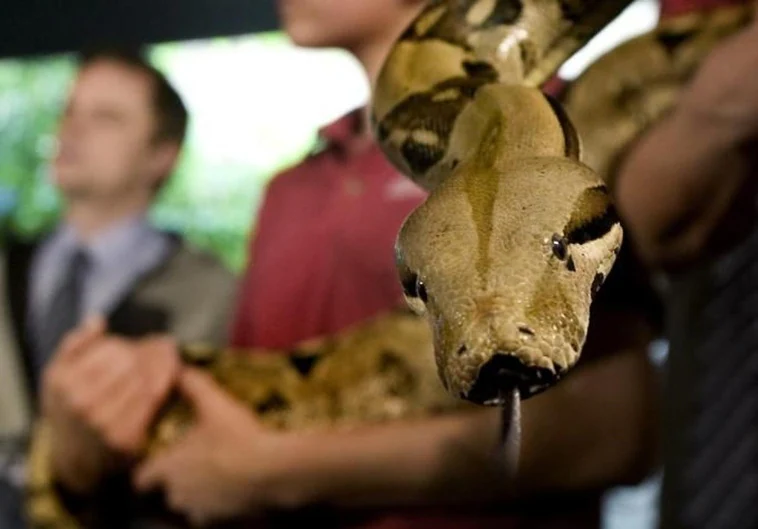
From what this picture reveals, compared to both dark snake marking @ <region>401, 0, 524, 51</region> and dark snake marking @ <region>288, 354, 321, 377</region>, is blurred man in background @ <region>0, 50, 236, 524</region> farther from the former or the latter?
dark snake marking @ <region>401, 0, 524, 51</region>

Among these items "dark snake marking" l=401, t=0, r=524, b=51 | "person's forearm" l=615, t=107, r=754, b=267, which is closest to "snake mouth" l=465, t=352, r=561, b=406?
"dark snake marking" l=401, t=0, r=524, b=51

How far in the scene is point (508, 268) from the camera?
395mm

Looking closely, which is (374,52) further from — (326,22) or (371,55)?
(326,22)

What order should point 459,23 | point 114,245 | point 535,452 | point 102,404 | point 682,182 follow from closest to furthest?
point 459,23
point 682,182
point 535,452
point 102,404
point 114,245

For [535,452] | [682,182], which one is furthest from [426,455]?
[682,182]

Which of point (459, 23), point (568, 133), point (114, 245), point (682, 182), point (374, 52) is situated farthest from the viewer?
point (114, 245)

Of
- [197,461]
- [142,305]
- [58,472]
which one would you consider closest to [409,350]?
[197,461]

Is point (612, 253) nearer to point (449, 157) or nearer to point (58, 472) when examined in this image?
point (449, 157)

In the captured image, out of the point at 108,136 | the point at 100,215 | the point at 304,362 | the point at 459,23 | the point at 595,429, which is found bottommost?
the point at 100,215

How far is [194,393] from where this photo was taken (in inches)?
52.7

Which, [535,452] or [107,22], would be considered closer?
[535,452]

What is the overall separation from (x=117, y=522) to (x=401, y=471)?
514mm

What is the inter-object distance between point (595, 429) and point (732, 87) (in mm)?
428

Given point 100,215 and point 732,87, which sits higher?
point 732,87
